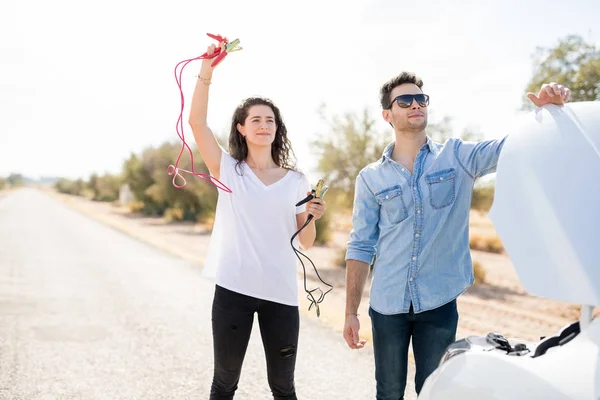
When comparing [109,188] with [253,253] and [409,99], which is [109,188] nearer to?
[253,253]

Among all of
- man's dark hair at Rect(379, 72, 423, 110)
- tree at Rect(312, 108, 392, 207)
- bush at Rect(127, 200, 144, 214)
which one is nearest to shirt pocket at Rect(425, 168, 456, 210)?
man's dark hair at Rect(379, 72, 423, 110)

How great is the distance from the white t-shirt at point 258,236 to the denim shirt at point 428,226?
1.54 ft

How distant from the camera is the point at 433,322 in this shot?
2.40 m

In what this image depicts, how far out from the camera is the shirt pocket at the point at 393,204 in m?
2.46

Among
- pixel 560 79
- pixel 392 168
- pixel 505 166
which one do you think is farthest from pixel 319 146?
pixel 505 166

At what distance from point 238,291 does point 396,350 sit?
2.63 ft

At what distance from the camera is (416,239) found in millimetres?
2414

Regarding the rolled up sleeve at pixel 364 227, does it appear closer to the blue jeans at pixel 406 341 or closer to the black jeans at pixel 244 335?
the blue jeans at pixel 406 341

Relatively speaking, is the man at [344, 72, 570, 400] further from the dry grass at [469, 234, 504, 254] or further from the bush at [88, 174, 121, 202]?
the bush at [88, 174, 121, 202]

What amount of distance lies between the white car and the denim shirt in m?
0.79

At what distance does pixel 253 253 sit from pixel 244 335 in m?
0.41

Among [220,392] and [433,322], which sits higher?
[433,322]

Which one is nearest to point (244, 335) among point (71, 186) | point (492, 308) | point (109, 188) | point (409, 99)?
point (409, 99)

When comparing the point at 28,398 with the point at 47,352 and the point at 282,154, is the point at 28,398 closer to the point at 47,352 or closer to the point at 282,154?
the point at 47,352
